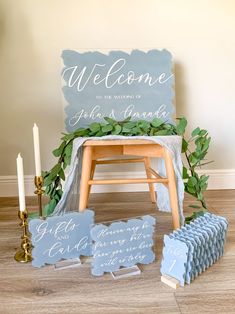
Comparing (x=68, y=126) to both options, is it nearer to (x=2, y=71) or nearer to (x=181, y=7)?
(x=2, y=71)

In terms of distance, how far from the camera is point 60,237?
0.95 meters

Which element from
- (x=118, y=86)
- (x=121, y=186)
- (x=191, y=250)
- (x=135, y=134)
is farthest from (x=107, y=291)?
(x=118, y=86)

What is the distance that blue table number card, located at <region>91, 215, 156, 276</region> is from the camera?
882mm

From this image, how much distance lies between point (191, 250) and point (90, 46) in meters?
1.28

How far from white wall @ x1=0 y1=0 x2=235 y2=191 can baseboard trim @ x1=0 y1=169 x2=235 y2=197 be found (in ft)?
0.19

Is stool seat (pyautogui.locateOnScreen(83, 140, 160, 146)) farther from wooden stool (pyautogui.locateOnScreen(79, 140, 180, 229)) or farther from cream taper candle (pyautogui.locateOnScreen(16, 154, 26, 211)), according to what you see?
cream taper candle (pyautogui.locateOnScreen(16, 154, 26, 211))

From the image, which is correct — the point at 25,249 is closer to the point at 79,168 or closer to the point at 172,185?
the point at 79,168

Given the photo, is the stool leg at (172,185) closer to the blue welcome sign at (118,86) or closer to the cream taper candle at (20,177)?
the cream taper candle at (20,177)

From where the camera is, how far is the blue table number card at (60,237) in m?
0.93

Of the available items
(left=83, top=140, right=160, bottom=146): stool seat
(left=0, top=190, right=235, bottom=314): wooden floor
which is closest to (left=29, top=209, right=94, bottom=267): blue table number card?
(left=0, top=190, right=235, bottom=314): wooden floor

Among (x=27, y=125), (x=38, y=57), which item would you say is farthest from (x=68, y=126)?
(x=38, y=57)

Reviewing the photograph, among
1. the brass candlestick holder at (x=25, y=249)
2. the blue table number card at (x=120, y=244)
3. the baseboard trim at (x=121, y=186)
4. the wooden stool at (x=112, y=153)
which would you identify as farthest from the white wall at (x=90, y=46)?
the blue table number card at (x=120, y=244)

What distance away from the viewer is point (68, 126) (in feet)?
5.54

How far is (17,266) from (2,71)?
44.6 inches
